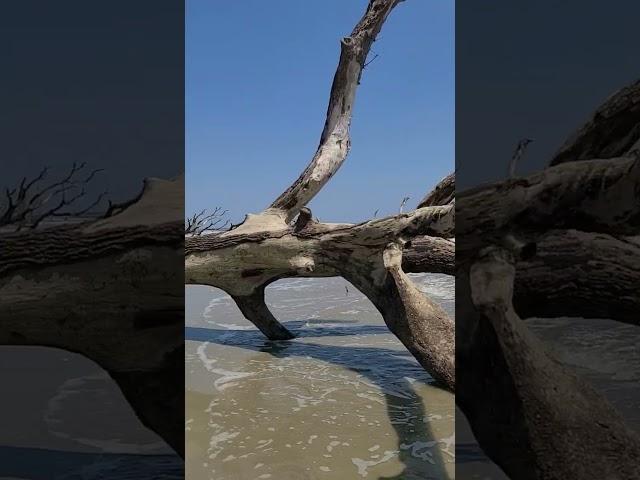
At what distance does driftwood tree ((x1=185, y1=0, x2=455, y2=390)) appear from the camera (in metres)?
5.71

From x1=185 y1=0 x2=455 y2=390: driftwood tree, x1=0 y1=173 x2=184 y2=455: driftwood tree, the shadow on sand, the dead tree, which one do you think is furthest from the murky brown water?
the dead tree

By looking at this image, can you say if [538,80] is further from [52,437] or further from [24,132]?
[52,437]

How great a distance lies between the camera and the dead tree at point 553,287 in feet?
6.05

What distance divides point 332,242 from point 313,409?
2.37m

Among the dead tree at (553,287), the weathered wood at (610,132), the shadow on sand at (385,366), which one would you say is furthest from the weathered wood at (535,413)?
the shadow on sand at (385,366)

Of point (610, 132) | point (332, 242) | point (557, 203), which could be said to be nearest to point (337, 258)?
point (332, 242)

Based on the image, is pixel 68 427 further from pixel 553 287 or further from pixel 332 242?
pixel 332 242

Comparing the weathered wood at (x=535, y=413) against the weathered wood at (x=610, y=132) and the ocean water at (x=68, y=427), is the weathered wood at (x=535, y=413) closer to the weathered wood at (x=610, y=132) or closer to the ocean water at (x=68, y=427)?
the weathered wood at (x=610, y=132)

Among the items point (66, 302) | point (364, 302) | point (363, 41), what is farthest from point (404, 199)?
point (66, 302)

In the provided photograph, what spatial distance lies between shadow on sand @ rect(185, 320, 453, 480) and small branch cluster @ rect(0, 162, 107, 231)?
2522 millimetres

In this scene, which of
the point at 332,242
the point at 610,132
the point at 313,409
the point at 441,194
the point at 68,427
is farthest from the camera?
the point at 441,194

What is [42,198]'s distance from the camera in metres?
2.12

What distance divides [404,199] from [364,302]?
4.92m

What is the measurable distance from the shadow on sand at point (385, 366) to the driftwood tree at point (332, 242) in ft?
1.98
